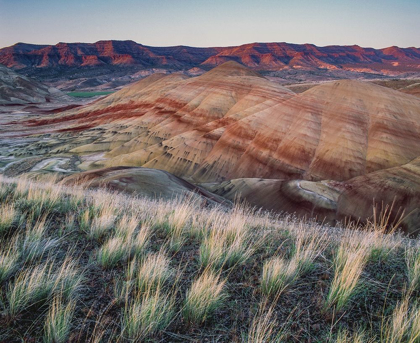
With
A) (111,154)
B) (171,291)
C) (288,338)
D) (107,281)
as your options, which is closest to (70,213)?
(107,281)

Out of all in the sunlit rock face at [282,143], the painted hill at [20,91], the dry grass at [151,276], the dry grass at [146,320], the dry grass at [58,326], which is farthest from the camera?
the painted hill at [20,91]

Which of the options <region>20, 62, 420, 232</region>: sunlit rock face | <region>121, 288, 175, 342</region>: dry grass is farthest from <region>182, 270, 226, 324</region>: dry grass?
<region>20, 62, 420, 232</region>: sunlit rock face

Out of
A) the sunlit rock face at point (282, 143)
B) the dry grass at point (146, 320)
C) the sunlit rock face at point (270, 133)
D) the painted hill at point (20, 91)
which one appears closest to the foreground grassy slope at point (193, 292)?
the dry grass at point (146, 320)

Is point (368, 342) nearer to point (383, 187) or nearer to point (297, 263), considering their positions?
point (297, 263)

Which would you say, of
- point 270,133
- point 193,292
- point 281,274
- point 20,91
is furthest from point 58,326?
point 20,91

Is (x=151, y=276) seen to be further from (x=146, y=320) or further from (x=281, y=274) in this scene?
(x=281, y=274)

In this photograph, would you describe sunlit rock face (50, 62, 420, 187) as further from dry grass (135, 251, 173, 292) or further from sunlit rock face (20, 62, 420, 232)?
dry grass (135, 251, 173, 292)

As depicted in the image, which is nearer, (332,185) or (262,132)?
(332,185)

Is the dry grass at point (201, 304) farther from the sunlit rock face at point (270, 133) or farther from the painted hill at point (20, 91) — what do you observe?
the painted hill at point (20, 91)
